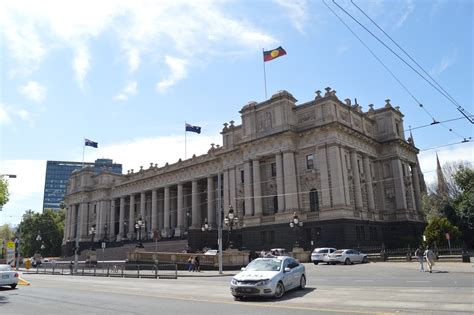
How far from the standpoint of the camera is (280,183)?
51156 millimetres

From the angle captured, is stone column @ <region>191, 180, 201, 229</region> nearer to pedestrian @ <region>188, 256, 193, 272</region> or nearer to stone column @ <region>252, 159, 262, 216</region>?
stone column @ <region>252, 159, 262, 216</region>

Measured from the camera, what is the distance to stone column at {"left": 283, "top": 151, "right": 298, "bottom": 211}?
49.2 m

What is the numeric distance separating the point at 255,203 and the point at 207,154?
728 inches

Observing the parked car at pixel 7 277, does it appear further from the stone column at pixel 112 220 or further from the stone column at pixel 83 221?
the stone column at pixel 83 221

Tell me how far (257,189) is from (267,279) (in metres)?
38.9

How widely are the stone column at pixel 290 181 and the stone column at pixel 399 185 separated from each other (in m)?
16.2

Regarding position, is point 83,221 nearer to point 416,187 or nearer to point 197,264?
point 197,264

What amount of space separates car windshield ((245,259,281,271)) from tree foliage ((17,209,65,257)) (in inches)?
3603

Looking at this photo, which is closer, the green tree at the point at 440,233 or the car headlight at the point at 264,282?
the car headlight at the point at 264,282

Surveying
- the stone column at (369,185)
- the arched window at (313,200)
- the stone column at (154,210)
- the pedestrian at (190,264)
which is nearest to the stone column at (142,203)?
the stone column at (154,210)

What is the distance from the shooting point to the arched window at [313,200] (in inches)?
1977

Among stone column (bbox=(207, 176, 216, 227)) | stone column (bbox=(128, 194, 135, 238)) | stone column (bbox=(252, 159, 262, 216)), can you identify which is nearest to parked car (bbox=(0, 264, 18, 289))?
stone column (bbox=(252, 159, 262, 216))

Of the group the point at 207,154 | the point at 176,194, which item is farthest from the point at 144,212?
the point at 207,154

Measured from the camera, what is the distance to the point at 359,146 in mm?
54469
